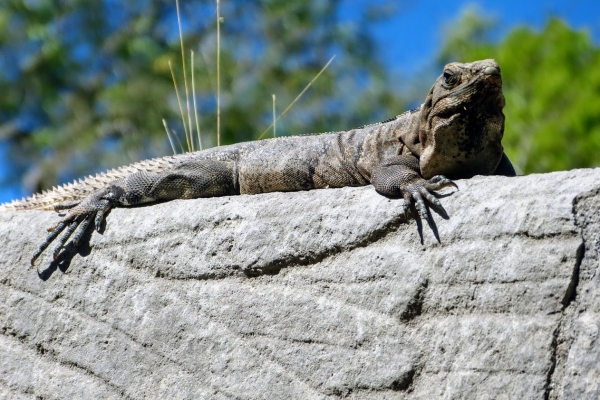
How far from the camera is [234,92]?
698 inches

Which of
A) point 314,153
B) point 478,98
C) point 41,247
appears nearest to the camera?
point 478,98

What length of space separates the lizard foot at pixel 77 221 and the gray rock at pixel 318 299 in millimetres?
72

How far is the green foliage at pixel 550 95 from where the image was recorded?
58.9 ft

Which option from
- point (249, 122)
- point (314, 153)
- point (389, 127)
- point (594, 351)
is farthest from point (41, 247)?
point (249, 122)

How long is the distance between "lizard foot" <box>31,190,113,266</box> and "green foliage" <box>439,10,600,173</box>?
1197 centimetres

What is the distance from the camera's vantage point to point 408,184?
4816 millimetres

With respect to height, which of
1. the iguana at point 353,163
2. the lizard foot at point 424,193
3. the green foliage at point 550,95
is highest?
the green foliage at point 550,95

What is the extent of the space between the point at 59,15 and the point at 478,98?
52.3ft

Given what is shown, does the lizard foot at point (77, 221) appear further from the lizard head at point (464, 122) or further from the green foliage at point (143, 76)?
the green foliage at point (143, 76)

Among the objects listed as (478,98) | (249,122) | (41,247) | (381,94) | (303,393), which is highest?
(381,94)

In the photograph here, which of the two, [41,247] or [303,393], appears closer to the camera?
[303,393]

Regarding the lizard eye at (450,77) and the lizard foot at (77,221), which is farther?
the lizard foot at (77,221)

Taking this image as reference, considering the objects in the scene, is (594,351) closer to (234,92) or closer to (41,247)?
(41,247)

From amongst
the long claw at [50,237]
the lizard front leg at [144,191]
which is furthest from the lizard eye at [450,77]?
the long claw at [50,237]
